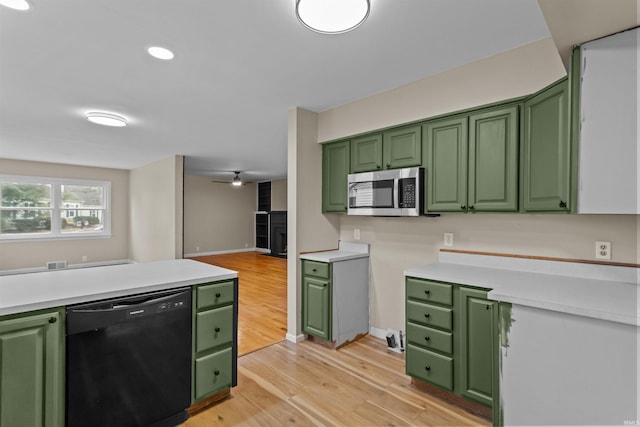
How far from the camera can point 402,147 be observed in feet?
8.94

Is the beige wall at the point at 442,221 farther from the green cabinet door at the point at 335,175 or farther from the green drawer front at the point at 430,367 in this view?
the green drawer front at the point at 430,367

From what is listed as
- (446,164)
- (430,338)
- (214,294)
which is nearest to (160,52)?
(214,294)

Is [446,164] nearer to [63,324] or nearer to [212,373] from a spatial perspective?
[212,373]

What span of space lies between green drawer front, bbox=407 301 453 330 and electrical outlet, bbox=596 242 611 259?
99 cm

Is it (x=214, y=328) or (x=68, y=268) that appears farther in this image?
(x=68, y=268)

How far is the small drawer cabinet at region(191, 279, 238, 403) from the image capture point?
1949 millimetres

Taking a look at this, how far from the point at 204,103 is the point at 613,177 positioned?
11.0 feet

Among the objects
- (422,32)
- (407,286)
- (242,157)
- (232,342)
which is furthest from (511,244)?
(242,157)

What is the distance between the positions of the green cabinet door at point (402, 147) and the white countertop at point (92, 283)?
1714mm

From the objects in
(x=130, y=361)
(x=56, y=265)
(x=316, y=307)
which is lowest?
(x=56, y=265)

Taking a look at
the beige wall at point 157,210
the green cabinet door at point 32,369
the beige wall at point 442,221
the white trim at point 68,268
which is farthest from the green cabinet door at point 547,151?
the white trim at point 68,268

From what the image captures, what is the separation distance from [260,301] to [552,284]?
3.71 meters

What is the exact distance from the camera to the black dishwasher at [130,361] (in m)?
1.54

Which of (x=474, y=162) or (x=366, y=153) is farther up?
(x=366, y=153)
